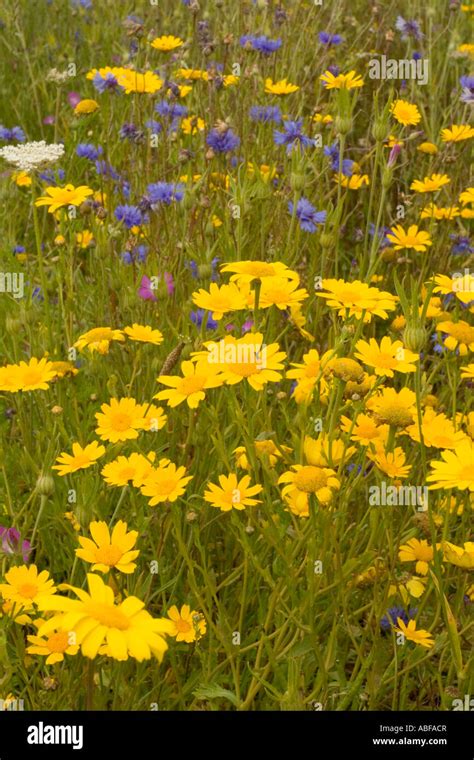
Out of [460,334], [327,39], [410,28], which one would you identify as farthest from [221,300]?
[410,28]

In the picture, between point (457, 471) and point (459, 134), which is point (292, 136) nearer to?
point (459, 134)

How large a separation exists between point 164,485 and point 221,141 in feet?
3.71

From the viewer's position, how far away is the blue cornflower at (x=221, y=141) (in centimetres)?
219

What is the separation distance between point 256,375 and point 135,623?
A: 1.53 feet

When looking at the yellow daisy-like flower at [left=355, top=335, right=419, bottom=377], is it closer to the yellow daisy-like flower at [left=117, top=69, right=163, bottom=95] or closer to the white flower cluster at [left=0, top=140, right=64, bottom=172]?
the white flower cluster at [left=0, top=140, right=64, bottom=172]

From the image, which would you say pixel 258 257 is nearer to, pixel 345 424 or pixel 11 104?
pixel 345 424

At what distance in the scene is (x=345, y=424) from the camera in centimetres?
148

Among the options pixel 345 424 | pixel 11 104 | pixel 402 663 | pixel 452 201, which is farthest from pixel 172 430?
pixel 11 104

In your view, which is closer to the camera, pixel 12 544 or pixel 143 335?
pixel 12 544

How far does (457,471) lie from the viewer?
1223mm

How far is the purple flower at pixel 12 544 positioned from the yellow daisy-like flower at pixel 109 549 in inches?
8.2

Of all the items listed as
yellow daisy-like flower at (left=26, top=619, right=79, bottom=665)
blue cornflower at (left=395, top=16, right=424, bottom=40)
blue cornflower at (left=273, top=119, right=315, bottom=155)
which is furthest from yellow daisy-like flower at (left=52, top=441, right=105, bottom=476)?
blue cornflower at (left=395, top=16, right=424, bottom=40)

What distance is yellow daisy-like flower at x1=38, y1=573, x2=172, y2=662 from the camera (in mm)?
910
